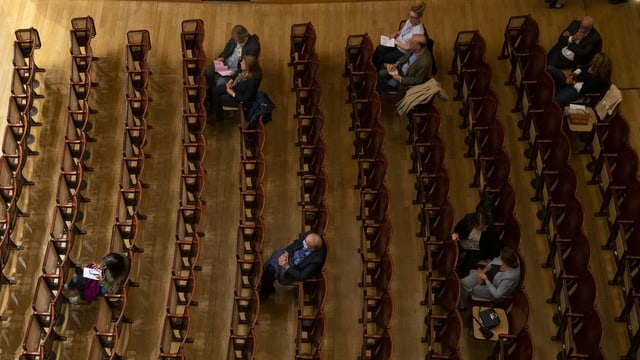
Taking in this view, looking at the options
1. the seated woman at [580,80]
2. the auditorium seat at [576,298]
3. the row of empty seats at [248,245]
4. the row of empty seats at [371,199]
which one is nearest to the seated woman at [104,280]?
the row of empty seats at [248,245]

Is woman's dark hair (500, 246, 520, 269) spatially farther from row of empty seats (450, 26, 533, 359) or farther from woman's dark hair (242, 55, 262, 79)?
woman's dark hair (242, 55, 262, 79)

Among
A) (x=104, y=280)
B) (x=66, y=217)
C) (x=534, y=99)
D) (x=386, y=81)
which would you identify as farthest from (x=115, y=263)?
(x=534, y=99)

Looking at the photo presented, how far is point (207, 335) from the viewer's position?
5.64ft

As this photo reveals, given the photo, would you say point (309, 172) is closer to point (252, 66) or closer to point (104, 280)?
point (252, 66)

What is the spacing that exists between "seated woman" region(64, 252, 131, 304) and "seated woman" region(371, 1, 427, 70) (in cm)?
83

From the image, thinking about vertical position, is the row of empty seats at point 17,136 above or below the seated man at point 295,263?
above

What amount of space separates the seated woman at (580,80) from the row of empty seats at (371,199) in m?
0.47

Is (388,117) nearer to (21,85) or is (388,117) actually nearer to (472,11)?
(472,11)

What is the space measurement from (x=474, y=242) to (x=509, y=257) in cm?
12

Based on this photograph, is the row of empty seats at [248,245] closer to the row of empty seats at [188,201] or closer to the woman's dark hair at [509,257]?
the row of empty seats at [188,201]

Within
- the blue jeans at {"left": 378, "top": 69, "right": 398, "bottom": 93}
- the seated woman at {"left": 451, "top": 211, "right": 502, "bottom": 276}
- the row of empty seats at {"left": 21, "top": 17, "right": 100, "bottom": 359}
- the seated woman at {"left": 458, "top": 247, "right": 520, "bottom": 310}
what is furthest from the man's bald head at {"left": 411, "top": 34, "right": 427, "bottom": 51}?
the row of empty seats at {"left": 21, "top": 17, "right": 100, "bottom": 359}

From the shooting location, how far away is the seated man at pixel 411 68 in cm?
187

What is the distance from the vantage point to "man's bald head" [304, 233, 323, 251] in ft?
5.24

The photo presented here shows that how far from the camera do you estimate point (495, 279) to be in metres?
1.59
